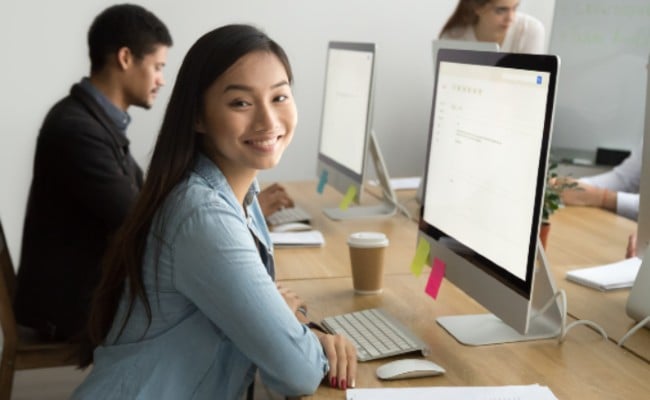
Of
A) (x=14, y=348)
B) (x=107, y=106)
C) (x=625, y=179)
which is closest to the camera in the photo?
(x=14, y=348)

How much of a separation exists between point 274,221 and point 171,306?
3.51 ft

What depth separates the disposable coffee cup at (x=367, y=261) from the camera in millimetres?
1690

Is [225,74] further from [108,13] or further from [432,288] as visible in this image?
[108,13]

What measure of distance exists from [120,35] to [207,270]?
145 cm

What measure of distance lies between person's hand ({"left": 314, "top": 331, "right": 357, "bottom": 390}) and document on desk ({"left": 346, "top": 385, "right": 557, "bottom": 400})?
28 millimetres

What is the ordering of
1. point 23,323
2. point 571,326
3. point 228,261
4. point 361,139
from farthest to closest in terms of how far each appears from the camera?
point 361,139
point 23,323
point 571,326
point 228,261

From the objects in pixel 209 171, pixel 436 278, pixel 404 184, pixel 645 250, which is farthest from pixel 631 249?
pixel 209 171

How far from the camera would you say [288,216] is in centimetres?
241

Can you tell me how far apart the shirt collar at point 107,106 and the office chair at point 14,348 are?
1.86ft

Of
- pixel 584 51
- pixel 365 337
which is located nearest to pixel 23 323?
pixel 365 337

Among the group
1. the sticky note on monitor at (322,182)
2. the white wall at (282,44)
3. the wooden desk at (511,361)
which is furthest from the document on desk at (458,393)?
the white wall at (282,44)

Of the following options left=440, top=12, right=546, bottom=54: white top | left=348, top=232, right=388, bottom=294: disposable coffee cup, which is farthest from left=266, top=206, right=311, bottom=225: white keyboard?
left=440, top=12, right=546, bottom=54: white top

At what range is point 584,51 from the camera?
3.42m

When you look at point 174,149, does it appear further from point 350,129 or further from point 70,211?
point 350,129
